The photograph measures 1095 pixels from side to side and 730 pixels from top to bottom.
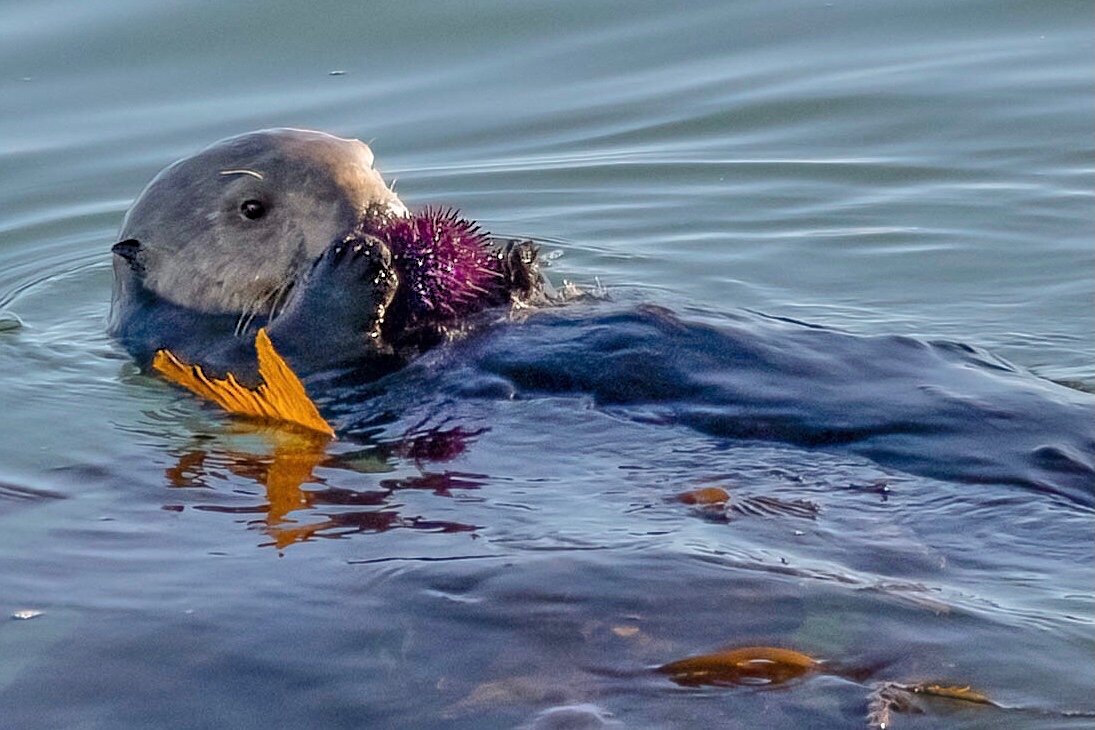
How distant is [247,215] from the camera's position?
5.34 m

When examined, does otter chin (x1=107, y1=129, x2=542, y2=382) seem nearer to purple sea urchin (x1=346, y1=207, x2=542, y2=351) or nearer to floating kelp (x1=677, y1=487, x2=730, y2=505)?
purple sea urchin (x1=346, y1=207, x2=542, y2=351)

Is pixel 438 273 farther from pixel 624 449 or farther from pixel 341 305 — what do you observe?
pixel 624 449

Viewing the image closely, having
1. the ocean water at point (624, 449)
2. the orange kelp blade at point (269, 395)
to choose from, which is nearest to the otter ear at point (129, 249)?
the ocean water at point (624, 449)

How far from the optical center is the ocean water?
3.12 m

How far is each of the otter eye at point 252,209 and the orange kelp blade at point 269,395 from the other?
609 millimetres

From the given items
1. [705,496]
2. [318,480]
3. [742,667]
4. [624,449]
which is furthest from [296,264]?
[742,667]

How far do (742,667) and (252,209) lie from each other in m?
2.77

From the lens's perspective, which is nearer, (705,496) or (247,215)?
(705,496)

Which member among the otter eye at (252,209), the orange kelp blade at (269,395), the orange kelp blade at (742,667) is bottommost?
the orange kelp blade at (742,667)

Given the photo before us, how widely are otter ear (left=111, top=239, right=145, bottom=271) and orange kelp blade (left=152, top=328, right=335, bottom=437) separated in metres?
0.76

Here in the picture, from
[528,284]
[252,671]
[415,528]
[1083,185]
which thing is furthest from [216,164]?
[1083,185]

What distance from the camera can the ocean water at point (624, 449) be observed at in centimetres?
312

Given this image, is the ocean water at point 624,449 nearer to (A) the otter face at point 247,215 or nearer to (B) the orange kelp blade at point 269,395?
(B) the orange kelp blade at point 269,395

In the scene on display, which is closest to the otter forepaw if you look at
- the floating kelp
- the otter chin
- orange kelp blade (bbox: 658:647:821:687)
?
the otter chin
